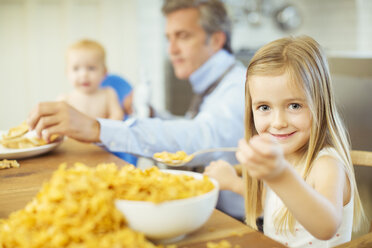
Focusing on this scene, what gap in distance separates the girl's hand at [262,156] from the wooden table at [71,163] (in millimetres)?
112

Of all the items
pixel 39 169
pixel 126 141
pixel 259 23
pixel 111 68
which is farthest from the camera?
pixel 259 23

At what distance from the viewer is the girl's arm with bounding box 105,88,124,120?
270 cm

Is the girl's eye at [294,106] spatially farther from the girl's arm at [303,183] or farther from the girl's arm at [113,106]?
the girl's arm at [113,106]

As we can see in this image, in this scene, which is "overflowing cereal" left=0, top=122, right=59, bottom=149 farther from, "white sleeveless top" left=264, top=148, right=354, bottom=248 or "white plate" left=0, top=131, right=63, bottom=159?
"white sleeveless top" left=264, top=148, right=354, bottom=248

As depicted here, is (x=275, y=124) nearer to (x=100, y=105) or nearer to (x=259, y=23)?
(x=100, y=105)

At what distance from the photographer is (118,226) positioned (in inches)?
23.7

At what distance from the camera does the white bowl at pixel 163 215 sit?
1.95ft

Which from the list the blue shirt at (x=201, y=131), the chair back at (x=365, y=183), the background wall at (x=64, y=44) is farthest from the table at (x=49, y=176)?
the background wall at (x=64, y=44)

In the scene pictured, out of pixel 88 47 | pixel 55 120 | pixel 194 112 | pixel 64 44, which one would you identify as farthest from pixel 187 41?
pixel 64 44

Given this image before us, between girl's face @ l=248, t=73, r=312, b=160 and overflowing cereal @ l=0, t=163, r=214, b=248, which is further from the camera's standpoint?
girl's face @ l=248, t=73, r=312, b=160

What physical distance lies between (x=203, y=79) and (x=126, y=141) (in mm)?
703

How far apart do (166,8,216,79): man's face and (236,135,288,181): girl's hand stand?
5.27ft

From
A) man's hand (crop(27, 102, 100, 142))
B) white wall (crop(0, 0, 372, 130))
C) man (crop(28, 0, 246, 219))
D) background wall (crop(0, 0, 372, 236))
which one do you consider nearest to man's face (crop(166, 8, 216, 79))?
man (crop(28, 0, 246, 219))

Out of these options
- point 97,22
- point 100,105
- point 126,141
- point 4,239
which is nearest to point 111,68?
point 97,22
